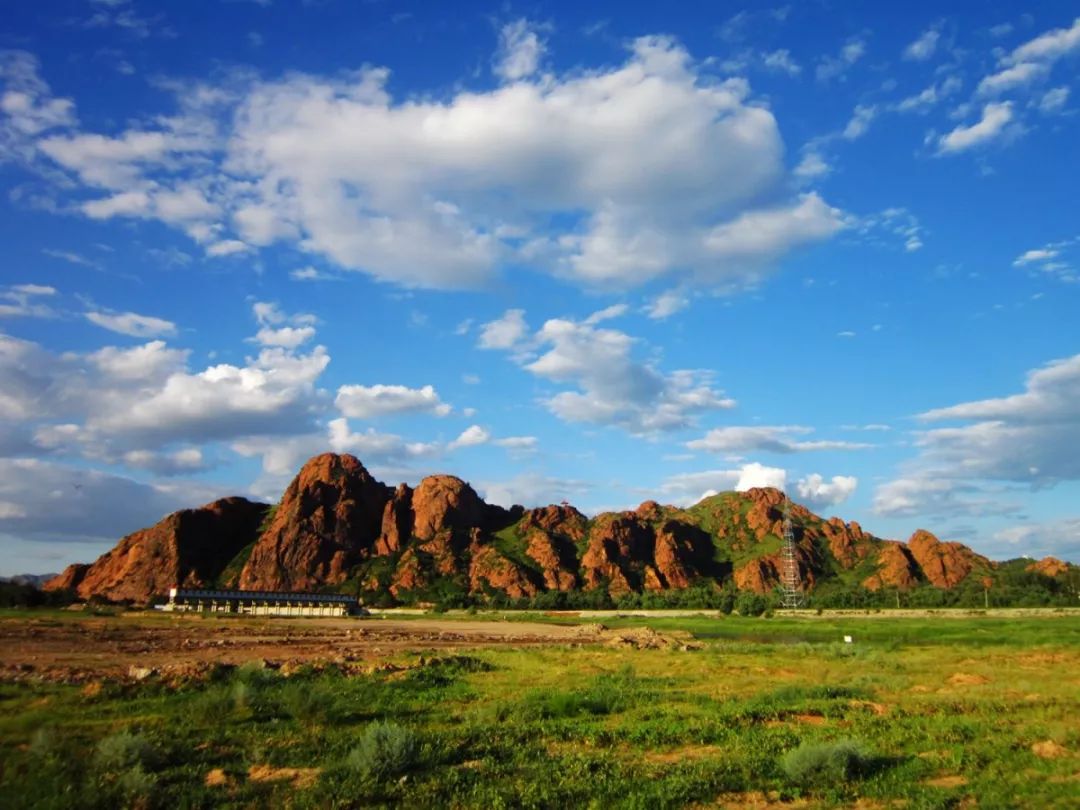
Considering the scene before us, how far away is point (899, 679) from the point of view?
1176 inches

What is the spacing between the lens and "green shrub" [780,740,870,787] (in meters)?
12.8

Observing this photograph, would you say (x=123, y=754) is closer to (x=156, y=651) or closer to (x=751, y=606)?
(x=156, y=651)

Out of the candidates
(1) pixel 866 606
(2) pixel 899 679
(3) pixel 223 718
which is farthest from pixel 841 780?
(1) pixel 866 606

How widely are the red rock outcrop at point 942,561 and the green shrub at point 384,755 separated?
207 metres

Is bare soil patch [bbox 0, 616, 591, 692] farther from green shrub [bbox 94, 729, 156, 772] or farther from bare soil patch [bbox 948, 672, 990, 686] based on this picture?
bare soil patch [bbox 948, 672, 990, 686]

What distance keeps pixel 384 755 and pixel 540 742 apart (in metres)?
4.53

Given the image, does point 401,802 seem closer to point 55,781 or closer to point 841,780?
point 55,781

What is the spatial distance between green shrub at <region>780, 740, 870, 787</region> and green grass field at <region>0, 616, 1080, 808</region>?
0.03 metres

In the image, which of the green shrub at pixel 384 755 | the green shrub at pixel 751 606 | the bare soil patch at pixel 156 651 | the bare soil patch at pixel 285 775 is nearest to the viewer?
the bare soil patch at pixel 285 775

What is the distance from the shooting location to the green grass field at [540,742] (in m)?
11.7

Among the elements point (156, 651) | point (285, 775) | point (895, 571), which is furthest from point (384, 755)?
point (895, 571)

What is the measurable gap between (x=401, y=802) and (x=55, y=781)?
571 cm

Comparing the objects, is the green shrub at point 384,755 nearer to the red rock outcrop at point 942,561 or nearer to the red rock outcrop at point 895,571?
the red rock outcrop at point 895,571

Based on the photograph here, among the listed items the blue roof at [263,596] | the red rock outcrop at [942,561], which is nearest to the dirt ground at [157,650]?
the blue roof at [263,596]
